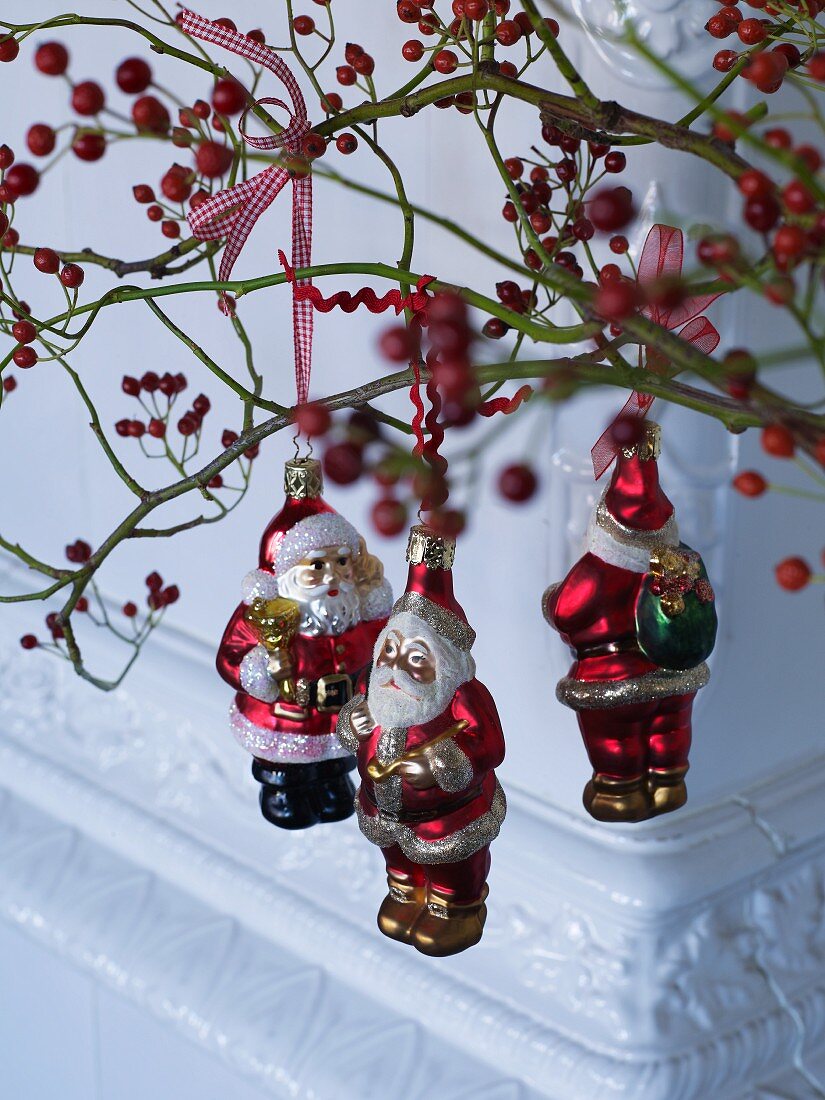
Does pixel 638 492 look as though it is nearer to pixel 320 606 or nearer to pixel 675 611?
pixel 675 611

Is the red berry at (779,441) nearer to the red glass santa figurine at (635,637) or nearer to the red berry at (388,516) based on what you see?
the red berry at (388,516)

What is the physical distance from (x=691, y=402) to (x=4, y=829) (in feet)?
3.27

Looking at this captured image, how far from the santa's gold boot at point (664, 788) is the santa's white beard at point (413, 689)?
13 cm

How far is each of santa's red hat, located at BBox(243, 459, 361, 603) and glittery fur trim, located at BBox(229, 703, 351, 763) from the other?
0.07 metres

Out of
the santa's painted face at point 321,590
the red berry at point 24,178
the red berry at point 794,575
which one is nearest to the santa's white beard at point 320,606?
the santa's painted face at point 321,590

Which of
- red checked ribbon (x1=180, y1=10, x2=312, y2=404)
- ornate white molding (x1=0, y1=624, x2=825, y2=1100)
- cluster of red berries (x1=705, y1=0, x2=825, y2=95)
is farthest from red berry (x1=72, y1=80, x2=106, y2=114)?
ornate white molding (x1=0, y1=624, x2=825, y2=1100)

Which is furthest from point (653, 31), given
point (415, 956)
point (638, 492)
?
point (415, 956)

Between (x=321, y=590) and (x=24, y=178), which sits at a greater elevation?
(x=24, y=178)

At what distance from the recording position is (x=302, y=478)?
64cm

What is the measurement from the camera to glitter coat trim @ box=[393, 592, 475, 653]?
1.80 ft

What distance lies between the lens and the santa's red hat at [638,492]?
22.7 inches

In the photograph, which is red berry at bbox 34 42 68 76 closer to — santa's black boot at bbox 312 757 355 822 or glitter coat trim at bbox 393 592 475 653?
glitter coat trim at bbox 393 592 475 653

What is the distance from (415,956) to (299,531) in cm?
46

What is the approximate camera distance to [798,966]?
0.89 m
